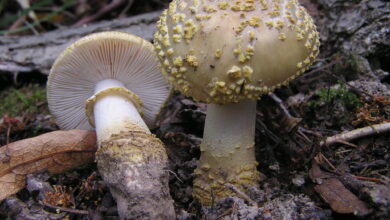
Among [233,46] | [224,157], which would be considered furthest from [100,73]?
[233,46]

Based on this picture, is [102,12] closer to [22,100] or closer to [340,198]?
[22,100]

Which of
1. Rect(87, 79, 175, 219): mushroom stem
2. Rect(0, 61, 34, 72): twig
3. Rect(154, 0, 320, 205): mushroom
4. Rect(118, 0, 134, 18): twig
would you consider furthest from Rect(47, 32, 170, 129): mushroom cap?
Rect(118, 0, 134, 18): twig

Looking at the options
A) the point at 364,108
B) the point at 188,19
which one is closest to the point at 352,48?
the point at 364,108

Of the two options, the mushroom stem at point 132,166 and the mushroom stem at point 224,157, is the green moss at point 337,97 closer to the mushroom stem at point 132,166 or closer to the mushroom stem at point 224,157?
the mushroom stem at point 224,157

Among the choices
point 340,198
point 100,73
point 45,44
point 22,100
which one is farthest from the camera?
point 45,44

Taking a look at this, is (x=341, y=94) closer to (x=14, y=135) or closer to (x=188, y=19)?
(x=188, y=19)

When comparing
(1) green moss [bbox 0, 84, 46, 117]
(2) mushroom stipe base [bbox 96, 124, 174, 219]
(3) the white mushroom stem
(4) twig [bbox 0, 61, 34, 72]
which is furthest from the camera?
(4) twig [bbox 0, 61, 34, 72]

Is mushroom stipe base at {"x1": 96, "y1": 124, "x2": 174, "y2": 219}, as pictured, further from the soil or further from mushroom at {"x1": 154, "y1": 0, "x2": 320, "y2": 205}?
mushroom at {"x1": 154, "y1": 0, "x2": 320, "y2": 205}
